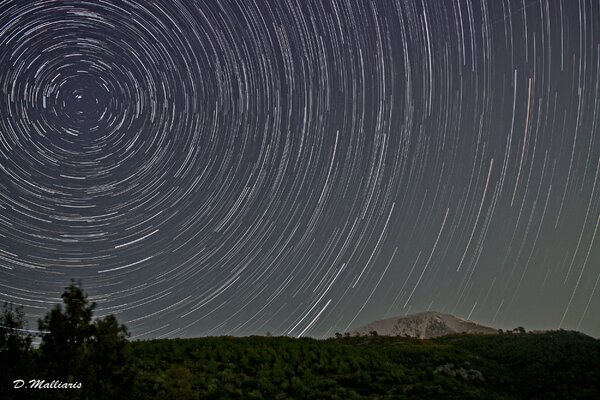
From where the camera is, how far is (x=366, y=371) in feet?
69.1

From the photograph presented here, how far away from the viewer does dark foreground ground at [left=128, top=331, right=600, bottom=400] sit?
58.4 feet

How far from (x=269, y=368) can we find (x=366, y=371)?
4.49 metres

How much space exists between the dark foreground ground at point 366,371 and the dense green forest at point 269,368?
1.9 inches

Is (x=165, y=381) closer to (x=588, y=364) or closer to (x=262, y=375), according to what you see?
(x=262, y=375)

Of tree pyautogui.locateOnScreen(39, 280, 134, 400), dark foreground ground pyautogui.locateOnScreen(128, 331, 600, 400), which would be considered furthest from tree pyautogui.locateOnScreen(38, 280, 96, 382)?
dark foreground ground pyautogui.locateOnScreen(128, 331, 600, 400)

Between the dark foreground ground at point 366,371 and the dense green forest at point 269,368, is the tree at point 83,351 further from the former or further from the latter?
the dark foreground ground at point 366,371

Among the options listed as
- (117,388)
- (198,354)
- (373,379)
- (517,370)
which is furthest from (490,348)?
(117,388)

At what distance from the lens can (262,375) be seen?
780 inches

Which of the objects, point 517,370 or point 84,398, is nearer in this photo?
point 84,398

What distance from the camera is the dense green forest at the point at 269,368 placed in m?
11.1

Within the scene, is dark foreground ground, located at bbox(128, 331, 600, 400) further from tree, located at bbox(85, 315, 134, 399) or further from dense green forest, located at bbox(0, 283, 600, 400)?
tree, located at bbox(85, 315, 134, 399)

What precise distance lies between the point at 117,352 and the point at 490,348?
2455cm

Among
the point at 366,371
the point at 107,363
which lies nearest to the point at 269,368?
the point at 366,371

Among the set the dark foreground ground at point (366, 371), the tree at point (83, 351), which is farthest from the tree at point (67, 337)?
the dark foreground ground at point (366, 371)
